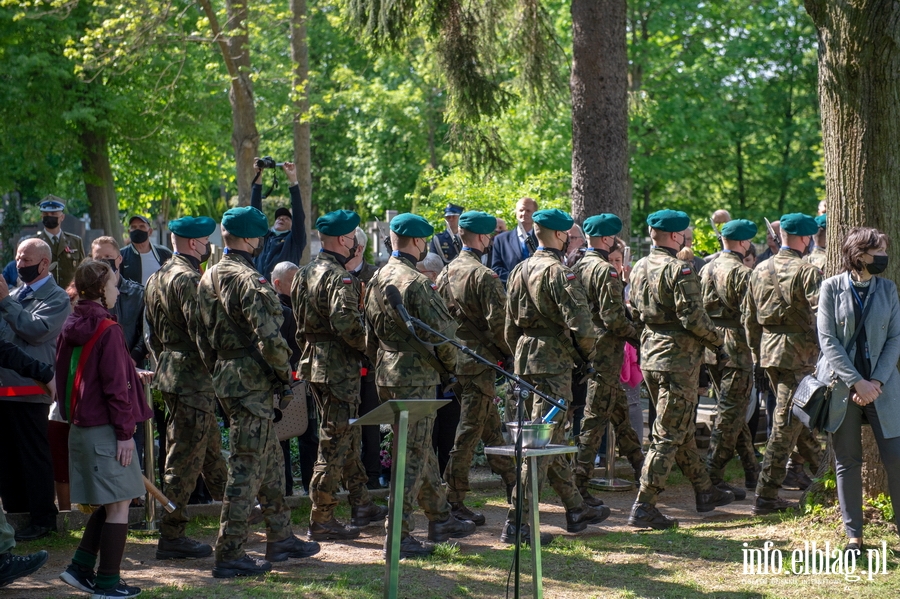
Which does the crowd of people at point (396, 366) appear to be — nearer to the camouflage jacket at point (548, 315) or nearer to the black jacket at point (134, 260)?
the camouflage jacket at point (548, 315)

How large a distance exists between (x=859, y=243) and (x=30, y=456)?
6.31m

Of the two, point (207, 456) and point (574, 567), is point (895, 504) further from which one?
point (207, 456)

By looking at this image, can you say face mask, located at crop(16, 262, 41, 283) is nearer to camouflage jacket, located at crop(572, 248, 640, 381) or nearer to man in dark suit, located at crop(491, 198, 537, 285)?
camouflage jacket, located at crop(572, 248, 640, 381)

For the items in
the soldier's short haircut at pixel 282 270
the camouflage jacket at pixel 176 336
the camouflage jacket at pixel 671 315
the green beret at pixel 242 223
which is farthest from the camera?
the soldier's short haircut at pixel 282 270

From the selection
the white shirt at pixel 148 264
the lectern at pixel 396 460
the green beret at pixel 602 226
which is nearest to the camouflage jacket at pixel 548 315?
the green beret at pixel 602 226

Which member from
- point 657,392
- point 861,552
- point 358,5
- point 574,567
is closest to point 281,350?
point 574,567

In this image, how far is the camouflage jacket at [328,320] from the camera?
812 centimetres

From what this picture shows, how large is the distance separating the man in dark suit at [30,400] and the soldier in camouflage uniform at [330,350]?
5.99 feet

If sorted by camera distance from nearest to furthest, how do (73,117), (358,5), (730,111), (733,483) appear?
(733,483) → (358,5) → (73,117) → (730,111)

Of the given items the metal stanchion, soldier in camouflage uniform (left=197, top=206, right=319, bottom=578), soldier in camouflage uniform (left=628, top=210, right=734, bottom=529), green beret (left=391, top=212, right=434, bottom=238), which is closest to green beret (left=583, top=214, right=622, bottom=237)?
soldier in camouflage uniform (left=628, top=210, right=734, bottom=529)

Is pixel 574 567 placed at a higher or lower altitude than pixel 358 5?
lower

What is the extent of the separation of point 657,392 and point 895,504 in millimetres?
2078

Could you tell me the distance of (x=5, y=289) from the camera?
774 centimetres

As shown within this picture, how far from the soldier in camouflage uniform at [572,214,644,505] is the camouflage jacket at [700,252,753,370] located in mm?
912
